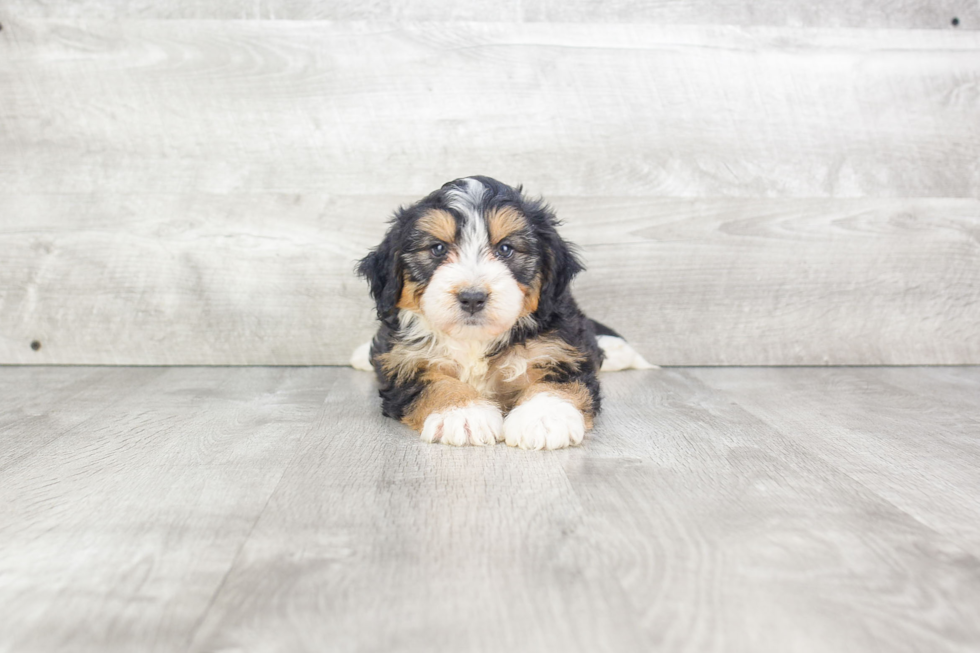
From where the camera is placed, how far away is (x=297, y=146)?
3904mm

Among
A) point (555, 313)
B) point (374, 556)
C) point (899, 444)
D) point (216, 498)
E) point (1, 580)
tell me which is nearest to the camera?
point (1, 580)

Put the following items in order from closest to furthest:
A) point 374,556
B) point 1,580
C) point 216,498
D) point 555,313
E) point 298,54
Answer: point 1,580, point 374,556, point 216,498, point 555,313, point 298,54

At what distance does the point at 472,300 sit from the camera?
251cm

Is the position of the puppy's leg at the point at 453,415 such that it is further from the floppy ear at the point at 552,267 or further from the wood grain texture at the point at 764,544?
the floppy ear at the point at 552,267

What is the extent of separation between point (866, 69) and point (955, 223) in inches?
35.3

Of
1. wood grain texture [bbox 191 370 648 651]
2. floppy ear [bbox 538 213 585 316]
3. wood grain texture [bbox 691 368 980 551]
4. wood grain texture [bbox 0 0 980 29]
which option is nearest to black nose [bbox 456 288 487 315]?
floppy ear [bbox 538 213 585 316]

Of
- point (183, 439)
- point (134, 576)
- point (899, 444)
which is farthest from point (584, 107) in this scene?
→ point (134, 576)

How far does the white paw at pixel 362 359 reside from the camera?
12.9 ft

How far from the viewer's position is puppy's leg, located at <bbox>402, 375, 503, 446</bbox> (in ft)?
8.34

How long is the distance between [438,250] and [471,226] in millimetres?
140

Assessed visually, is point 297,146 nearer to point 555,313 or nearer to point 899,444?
point 555,313

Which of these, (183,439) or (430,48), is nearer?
(183,439)

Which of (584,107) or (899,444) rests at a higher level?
(584,107)

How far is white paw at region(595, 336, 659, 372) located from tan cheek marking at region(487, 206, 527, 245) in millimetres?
1337
